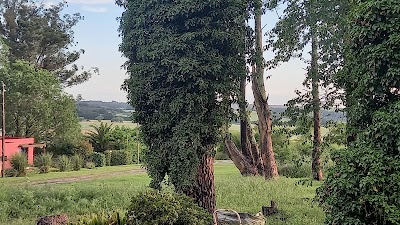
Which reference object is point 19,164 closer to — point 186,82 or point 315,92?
point 186,82

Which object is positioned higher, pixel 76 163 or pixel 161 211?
pixel 161 211

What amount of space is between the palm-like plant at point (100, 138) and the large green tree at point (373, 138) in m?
22.1

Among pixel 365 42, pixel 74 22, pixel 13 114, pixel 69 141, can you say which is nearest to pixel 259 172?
pixel 365 42

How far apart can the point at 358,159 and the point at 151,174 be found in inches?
158

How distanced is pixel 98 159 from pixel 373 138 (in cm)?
2041

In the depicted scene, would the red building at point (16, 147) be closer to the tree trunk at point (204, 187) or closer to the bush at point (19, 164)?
the bush at point (19, 164)

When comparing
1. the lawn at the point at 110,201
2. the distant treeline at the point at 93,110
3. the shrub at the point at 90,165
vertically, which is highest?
the distant treeline at the point at 93,110

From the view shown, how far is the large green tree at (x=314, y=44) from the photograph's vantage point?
6.18 m

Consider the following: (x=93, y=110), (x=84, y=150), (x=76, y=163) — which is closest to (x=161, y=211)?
(x=76, y=163)

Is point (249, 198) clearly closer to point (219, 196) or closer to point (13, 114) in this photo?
point (219, 196)

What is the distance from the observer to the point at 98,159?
22.9 meters

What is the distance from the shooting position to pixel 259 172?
13336 millimetres

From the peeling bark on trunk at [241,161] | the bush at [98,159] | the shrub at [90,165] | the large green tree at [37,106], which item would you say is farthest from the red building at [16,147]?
the peeling bark on trunk at [241,161]

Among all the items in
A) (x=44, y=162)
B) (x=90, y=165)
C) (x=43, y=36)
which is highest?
(x=43, y=36)
